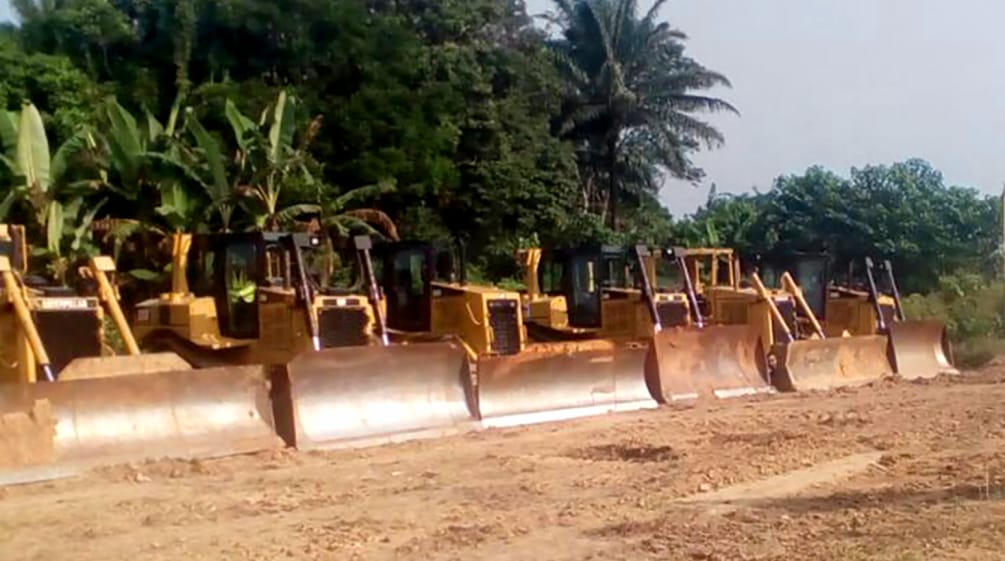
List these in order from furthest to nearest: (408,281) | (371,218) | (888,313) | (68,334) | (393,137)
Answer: (393,137)
(371,218)
(888,313)
(408,281)
(68,334)

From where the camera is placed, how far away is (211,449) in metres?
12.0

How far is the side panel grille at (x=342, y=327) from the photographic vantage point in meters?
16.3

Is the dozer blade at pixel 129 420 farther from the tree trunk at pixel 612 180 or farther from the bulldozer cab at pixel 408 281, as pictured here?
the tree trunk at pixel 612 180

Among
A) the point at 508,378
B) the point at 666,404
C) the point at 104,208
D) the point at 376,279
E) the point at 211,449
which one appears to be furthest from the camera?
the point at 104,208

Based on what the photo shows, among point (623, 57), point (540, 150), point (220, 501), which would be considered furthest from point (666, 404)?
point (623, 57)

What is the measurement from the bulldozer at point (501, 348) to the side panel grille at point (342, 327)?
5.19 ft

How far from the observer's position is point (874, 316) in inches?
919

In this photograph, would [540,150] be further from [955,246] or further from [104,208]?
[104,208]

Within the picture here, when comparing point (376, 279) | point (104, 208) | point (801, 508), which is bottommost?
point (801, 508)

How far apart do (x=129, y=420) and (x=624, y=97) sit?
3335cm

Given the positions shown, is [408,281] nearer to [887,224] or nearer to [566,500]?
Answer: [566,500]

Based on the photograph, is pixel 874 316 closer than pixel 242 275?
No

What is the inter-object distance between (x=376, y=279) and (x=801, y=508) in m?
10.3

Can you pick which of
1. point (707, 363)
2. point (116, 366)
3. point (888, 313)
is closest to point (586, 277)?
point (707, 363)
